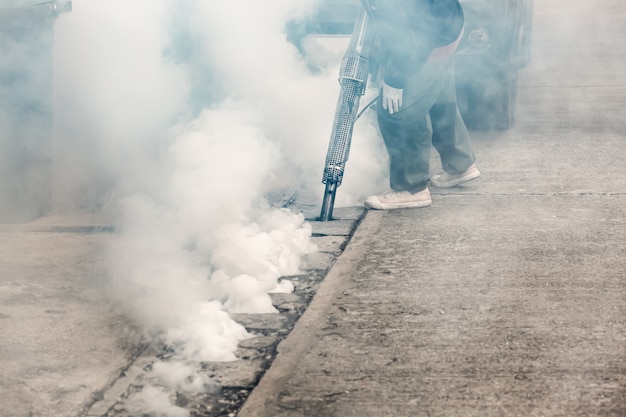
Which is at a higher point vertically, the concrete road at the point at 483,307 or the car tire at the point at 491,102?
the car tire at the point at 491,102

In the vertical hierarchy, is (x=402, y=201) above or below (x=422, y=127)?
below

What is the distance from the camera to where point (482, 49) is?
5500 millimetres

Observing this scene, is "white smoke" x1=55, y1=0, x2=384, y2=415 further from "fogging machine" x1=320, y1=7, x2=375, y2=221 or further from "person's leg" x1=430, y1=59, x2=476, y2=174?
"person's leg" x1=430, y1=59, x2=476, y2=174

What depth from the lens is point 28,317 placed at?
131 inches

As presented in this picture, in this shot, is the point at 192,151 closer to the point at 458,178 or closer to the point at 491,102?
the point at 458,178

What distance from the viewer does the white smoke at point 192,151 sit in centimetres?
339

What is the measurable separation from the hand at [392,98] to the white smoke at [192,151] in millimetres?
608

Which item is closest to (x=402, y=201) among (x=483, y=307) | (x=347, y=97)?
(x=347, y=97)

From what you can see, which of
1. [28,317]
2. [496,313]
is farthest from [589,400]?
[28,317]

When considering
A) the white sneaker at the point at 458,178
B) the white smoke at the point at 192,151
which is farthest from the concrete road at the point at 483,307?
the white smoke at the point at 192,151

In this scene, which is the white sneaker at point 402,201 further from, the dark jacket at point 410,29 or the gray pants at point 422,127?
the dark jacket at point 410,29

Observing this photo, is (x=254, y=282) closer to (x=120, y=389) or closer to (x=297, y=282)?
(x=297, y=282)

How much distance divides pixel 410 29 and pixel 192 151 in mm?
1040

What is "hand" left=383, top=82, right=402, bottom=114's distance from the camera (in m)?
4.26
